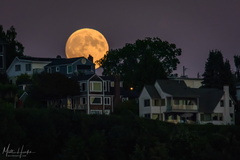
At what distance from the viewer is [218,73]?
137 meters

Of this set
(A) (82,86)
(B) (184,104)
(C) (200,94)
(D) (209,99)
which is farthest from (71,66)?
(D) (209,99)

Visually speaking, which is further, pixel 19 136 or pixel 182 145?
pixel 182 145

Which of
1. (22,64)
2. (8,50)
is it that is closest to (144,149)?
(22,64)

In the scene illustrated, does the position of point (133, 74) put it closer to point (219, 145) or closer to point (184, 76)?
point (184, 76)

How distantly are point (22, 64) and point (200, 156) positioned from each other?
6618 cm

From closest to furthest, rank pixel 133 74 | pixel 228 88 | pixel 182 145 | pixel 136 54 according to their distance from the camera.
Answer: pixel 182 145
pixel 228 88
pixel 133 74
pixel 136 54

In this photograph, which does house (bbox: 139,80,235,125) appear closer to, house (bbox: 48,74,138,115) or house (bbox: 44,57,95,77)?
house (bbox: 48,74,138,115)

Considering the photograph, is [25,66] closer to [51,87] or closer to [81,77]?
[81,77]

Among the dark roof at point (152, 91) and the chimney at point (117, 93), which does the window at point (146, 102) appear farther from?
the chimney at point (117, 93)

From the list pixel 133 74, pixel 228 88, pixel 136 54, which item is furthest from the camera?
pixel 136 54

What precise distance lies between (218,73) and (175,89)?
1611 centimetres

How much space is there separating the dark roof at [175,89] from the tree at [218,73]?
12425 millimetres

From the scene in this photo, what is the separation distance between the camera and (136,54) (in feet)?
496

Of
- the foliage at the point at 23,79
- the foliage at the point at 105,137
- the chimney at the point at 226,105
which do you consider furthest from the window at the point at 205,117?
the foliage at the point at 23,79
